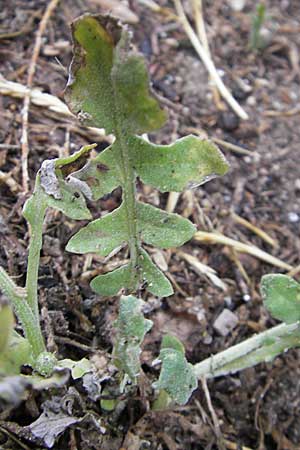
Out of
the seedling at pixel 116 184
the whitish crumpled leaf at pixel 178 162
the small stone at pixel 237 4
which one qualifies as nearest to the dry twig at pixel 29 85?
the seedling at pixel 116 184

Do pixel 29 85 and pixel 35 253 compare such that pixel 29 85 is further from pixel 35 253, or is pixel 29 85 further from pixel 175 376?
pixel 175 376

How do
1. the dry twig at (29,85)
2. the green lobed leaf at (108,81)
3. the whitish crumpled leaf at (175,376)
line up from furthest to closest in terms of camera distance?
the dry twig at (29,85), the whitish crumpled leaf at (175,376), the green lobed leaf at (108,81)

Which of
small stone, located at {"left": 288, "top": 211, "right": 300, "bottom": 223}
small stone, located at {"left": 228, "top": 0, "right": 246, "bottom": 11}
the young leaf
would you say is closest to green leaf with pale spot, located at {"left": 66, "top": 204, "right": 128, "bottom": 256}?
the young leaf

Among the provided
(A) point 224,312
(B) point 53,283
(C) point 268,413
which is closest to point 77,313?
(B) point 53,283

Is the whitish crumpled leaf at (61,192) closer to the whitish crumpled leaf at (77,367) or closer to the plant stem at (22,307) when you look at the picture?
the plant stem at (22,307)

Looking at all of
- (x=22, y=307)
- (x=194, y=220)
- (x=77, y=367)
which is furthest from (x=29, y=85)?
(x=77, y=367)

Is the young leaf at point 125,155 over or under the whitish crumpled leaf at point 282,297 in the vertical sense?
over

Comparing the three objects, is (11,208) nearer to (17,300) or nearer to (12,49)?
(17,300)
